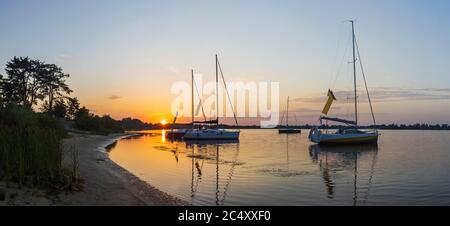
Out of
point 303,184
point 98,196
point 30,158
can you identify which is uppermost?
point 30,158

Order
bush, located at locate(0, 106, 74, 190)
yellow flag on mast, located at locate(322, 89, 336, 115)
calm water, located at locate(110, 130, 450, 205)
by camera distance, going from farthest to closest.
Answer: yellow flag on mast, located at locate(322, 89, 336, 115)
calm water, located at locate(110, 130, 450, 205)
bush, located at locate(0, 106, 74, 190)

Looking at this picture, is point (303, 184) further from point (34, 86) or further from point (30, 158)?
point (34, 86)

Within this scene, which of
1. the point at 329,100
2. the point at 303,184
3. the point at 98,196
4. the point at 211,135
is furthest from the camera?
the point at 211,135

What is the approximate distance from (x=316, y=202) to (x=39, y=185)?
1154 centimetres

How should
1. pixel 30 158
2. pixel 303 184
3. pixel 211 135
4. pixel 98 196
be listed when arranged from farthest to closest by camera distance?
pixel 211 135
pixel 303 184
pixel 98 196
pixel 30 158

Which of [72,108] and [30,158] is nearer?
[30,158]

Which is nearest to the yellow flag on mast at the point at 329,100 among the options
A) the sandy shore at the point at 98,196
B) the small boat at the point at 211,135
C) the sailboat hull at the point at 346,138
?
the sailboat hull at the point at 346,138

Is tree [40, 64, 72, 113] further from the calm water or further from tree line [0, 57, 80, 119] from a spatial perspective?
the calm water

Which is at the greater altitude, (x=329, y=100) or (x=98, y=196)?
(x=329, y=100)

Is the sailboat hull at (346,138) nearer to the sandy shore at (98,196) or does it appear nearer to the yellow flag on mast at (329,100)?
the yellow flag on mast at (329,100)

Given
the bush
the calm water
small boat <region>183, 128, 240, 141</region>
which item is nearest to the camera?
the bush

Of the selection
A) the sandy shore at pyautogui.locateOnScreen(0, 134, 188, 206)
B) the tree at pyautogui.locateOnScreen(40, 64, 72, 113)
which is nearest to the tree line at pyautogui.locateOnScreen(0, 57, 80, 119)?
the tree at pyautogui.locateOnScreen(40, 64, 72, 113)

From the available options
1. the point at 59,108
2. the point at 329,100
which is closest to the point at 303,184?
the point at 329,100
